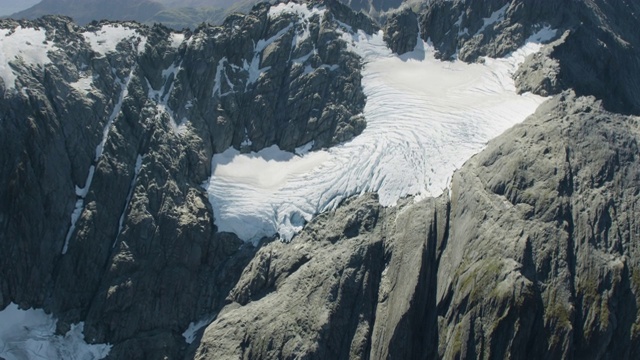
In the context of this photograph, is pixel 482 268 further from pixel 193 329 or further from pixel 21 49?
pixel 21 49

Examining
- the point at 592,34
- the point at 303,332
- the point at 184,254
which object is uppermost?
the point at 592,34

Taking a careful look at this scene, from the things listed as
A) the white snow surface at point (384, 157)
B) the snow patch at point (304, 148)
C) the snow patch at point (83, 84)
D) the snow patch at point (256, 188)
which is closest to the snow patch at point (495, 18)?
the white snow surface at point (384, 157)

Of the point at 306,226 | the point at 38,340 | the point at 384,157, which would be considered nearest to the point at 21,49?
the point at 38,340

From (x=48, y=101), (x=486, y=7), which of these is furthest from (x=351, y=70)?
(x=48, y=101)

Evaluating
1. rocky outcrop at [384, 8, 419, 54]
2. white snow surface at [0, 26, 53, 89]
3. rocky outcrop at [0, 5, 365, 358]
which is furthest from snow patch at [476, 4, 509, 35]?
white snow surface at [0, 26, 53, 89]

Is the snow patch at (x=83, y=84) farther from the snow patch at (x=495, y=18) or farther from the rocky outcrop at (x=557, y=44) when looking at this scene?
the snow patch at (x=495, y=18)

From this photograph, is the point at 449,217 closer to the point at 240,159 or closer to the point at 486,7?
the point at 240,159

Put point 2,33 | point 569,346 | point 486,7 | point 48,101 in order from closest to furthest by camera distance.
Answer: point 569,346 < point 48,101 < point 2,33 < point 486,7
